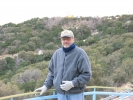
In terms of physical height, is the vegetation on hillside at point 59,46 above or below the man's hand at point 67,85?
below

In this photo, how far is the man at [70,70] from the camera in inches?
98.6

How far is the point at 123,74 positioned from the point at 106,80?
2.85 metres

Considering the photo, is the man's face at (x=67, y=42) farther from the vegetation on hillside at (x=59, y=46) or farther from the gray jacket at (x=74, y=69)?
the vegetation on hillside at (x=59, y=46)

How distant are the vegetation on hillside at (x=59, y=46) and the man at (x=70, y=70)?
31.0 feet

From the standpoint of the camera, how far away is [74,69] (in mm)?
2537

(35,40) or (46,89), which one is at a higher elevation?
(46,89)

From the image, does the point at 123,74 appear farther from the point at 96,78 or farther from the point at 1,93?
the point at 1,93

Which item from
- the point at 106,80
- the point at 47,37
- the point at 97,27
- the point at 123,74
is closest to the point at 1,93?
the point at 106,80

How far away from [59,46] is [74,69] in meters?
38.7

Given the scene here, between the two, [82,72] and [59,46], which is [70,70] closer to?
[82,72]

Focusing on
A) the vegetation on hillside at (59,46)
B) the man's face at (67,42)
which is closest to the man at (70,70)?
the man's face at (67,42)

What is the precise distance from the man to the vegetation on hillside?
9.45 m

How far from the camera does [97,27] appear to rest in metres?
53.8

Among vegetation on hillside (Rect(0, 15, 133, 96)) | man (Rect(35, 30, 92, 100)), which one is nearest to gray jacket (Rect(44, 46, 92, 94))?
man (Rect(35, 30, 92, 100))
